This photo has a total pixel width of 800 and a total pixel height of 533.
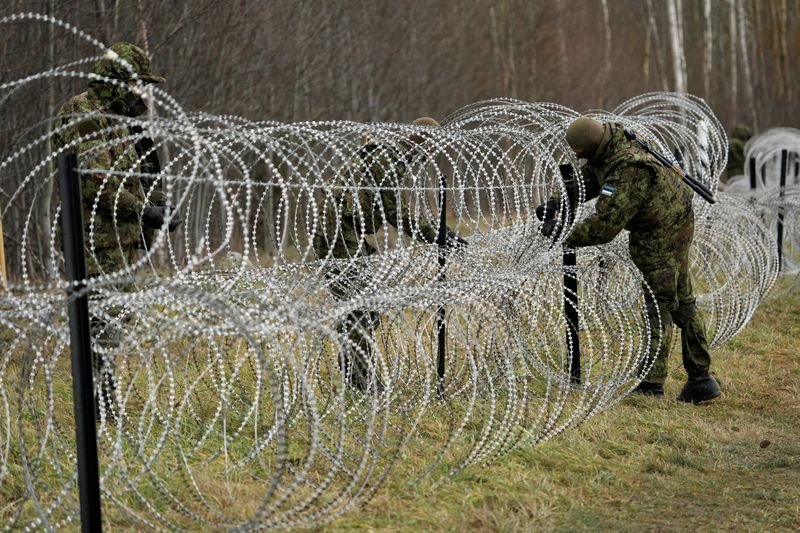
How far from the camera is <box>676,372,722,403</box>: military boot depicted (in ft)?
20.1

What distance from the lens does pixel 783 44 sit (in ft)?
115

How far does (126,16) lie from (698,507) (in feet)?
25.5

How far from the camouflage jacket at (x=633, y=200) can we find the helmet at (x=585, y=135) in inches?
3.7

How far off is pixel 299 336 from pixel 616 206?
2.68 meters

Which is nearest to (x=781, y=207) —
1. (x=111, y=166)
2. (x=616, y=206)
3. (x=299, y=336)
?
(x=616, y=206)

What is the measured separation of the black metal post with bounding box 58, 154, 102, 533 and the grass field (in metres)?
1.02

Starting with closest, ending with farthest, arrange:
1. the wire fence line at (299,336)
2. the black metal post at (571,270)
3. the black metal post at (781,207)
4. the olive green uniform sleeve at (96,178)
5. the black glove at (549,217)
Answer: the wire fence line at (299,336) → the olive green uniform sleeve at (96,178) → the black glove at (549,217) → the black metal post at (571,270) → the black metal post at (781,207)

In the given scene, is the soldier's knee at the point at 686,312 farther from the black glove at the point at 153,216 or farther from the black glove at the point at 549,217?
the black glove at the point at 153,216

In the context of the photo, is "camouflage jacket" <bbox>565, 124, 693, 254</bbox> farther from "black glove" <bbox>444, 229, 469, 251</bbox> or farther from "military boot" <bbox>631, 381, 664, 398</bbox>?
"military boot" <bbox>631, 381, 664, 398</bbox>

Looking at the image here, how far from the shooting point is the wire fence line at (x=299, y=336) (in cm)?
350

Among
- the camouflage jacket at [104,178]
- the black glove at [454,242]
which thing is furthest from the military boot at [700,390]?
the camouflage jacket at [104,178]

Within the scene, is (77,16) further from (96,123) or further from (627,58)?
(627,58)

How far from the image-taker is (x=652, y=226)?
19.0 ft

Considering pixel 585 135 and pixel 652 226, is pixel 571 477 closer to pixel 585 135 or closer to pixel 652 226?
pixel 652 226
